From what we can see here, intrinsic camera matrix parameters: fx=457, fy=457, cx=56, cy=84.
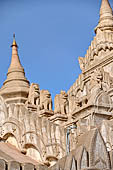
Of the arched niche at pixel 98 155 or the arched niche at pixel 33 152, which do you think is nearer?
the arched niche at pixel 98 155

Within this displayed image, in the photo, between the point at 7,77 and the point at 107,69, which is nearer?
the point at 107,69

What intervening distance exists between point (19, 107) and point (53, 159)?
9.27ft

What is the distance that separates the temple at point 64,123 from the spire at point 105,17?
558 millimetres

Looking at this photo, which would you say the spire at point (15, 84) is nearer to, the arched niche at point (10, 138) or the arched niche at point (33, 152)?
the arched niche at point (10, 138)

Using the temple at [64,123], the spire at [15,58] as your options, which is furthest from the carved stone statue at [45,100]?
the spire at [15,58]

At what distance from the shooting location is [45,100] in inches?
957

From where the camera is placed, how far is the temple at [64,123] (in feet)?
36.5

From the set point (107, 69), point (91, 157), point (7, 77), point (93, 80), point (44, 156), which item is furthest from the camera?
point (7, 77)

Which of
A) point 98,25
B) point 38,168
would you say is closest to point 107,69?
point 98,25

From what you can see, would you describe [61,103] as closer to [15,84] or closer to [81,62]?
[15,84]

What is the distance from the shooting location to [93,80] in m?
21.4

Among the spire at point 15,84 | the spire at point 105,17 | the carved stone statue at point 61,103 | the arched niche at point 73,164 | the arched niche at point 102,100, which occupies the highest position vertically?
the spire at point 105,17

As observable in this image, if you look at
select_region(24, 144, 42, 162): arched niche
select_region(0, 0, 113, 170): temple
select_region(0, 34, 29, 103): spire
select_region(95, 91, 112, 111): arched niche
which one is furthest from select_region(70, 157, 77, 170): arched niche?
select_region(0, 34, 29, 103): spire

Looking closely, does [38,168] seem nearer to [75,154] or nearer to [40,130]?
[75,154]
